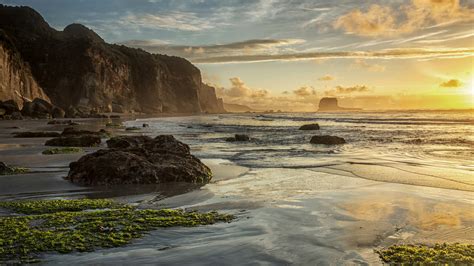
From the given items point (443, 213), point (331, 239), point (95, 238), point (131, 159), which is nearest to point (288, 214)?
point (331, 239)

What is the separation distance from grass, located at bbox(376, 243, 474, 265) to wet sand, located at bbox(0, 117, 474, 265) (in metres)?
0.24

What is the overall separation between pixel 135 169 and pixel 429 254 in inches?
300

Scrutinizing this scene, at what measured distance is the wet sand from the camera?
543 centimetres

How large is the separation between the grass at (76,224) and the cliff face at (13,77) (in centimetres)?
6479

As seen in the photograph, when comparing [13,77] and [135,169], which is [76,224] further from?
[13,77]

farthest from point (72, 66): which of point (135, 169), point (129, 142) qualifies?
point (135, 169)

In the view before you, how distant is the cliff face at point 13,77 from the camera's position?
214 feet

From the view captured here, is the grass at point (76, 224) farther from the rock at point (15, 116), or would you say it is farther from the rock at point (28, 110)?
the rock at point (28, 110)

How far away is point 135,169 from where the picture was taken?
11.1m

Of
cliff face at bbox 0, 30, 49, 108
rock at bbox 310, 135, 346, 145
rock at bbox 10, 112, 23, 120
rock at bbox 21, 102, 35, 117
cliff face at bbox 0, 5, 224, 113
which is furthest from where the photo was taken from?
cliff face at bbox 0, 5, 224, 113

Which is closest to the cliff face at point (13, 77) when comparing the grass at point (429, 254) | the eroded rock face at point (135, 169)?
the eroded rock face at point (135, 169)

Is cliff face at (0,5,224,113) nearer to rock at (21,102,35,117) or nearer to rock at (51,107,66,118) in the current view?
rock at (51,107,66,118)

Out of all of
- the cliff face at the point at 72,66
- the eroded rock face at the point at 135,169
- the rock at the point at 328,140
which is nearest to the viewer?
the eroded rock face at the point at 135,169

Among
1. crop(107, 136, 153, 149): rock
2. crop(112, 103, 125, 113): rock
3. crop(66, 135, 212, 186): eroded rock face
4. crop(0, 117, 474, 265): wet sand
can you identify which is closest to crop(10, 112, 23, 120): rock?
crop(107, 136, 153, 149): rock
